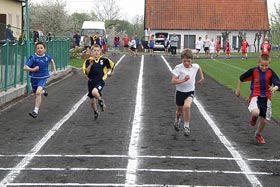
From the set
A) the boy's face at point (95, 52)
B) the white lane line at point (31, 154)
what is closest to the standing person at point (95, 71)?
the boy's face at point (95, 52)

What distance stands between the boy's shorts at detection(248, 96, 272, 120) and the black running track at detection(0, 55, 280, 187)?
50 centimetres

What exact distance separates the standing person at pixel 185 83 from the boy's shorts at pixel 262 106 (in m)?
1.19

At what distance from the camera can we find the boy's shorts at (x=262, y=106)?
420 inches

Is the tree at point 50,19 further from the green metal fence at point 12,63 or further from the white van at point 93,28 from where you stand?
the green metal fence at point 12,63

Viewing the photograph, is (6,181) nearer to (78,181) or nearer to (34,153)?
(78,181)

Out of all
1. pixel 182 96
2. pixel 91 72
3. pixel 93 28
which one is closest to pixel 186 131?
pixel 182 96

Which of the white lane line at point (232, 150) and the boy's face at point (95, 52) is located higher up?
the boy's face at point (95, 52)

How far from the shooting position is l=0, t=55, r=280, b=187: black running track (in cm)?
791

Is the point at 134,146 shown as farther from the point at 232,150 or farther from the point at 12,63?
the point at 12,63

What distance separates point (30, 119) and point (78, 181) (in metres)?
5.95

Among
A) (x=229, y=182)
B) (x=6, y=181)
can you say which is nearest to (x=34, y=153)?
(x=6, y=181)

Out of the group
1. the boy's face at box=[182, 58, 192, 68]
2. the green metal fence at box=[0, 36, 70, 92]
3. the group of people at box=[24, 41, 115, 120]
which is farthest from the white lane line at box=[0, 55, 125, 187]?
the green metal fence at box=[0, 36, 70, 92]

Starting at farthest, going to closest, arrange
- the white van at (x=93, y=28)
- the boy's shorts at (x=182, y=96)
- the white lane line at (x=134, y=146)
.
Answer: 1. the white van at (x=93, y=28)
2. the boy's shorts at (x=182, y=96)
3. the white lane line at (x=134, y=146)

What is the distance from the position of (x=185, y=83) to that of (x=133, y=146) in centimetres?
192
